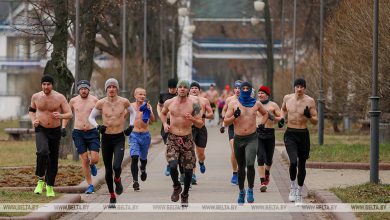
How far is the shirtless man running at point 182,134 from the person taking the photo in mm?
17656

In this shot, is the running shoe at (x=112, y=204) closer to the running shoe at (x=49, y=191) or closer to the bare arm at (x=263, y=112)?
the running shoe at (x=49, y=191)

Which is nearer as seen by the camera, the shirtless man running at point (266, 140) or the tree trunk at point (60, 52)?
the shirtless man running at point (266, 140)

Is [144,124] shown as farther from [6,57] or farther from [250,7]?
[6,57]

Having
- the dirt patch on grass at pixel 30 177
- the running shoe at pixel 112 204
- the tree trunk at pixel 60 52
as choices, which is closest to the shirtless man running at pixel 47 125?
the dirt patch on grass at pixel 30 177

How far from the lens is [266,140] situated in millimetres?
21250

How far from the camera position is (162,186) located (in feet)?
70.7

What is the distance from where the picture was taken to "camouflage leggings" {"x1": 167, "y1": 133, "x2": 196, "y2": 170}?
58.0 feet

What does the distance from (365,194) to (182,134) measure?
9.71 ft

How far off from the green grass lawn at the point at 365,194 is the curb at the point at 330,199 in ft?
0.38

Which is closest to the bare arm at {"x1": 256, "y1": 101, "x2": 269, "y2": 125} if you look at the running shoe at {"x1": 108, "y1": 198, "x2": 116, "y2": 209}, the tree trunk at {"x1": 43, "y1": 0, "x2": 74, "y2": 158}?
the running shoe at {"x1": 108, "y1": 198, "x2": 116, "y2": 209}

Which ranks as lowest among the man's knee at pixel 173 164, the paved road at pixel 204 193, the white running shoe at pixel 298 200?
the paved road at pixel 204 193

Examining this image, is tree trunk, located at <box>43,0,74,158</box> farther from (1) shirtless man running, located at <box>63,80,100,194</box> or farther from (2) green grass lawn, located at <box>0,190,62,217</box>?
(2) green grass lawn, located at <box>0,190,62,217</box>

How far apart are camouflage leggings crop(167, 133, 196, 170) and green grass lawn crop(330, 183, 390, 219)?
7.64 ft

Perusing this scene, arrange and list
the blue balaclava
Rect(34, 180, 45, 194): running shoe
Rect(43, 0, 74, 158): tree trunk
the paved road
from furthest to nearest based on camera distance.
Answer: Rect(43, 0, 74, 158): tree trunk, Rect(34, 180, 45, 194): running shoe, the blue balaclava, the paved road
